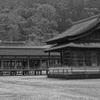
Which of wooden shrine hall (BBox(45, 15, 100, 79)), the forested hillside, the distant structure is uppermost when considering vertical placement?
the distant structure

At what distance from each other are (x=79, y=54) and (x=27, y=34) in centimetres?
5726

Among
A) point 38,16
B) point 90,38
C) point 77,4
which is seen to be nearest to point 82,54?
point 90,38

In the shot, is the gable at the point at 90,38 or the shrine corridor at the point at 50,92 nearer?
the shrine corridor at the point at 50,92

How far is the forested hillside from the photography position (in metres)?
89.2

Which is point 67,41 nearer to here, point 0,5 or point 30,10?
point 30,10

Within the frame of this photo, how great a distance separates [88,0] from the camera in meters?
118

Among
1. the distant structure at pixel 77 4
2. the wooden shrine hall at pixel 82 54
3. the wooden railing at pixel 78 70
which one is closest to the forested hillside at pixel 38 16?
the distant structure at pixel 77 4

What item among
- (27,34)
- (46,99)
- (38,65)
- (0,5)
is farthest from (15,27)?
(46,99)

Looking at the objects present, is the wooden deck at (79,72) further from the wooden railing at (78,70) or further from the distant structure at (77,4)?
the distant structure at (77,4)

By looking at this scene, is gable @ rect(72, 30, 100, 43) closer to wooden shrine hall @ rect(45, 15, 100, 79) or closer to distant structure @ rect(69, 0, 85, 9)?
wooden shrine hall @ rect(45, 15, 100, 79)

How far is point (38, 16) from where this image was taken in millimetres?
94438

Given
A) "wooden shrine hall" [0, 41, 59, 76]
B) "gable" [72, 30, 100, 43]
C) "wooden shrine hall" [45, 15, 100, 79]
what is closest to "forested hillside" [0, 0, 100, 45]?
"wooden shrine hall" [0, 41, 59, 76]

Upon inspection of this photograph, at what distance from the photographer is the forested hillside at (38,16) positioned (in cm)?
8925

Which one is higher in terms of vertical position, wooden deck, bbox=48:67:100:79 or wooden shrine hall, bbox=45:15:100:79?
wooden shrine hall, bbox=45:15:100:79
